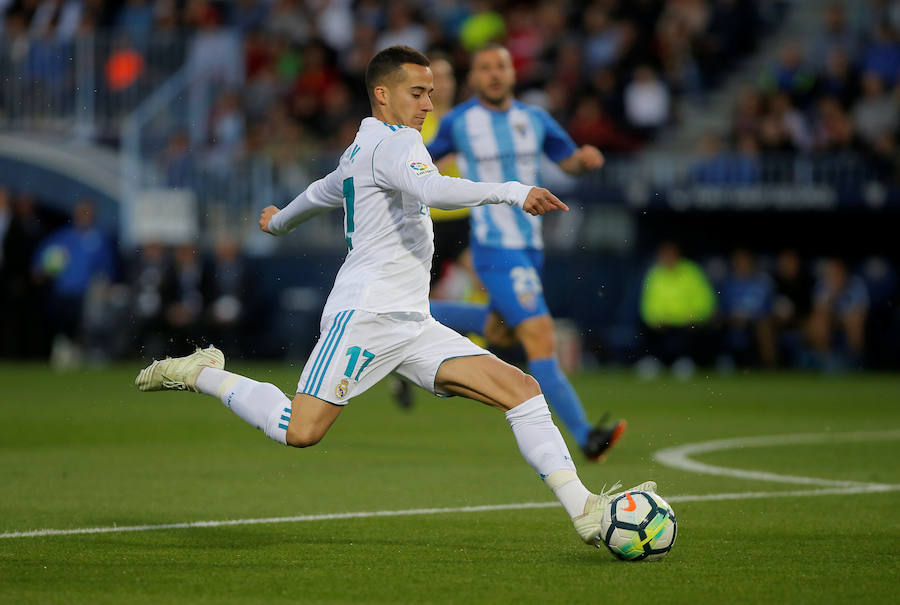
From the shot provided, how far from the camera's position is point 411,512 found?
7078mm

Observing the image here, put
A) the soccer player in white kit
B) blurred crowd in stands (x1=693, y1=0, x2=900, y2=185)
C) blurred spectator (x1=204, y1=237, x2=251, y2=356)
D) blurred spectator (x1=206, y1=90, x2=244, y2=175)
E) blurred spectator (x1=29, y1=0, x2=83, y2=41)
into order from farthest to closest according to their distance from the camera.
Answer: blurred spectator (x1=29, y1=0, x2=83, y2=41)
blurred spectator (x1=206, y1=90, x2=244, y2=175)
blurred spectator (x1=204, y1=237, x2=251, y2=356)
blurred crowd in stands (x1=693, y1=0, x2=900, y2=185)
the soccer player in white kit

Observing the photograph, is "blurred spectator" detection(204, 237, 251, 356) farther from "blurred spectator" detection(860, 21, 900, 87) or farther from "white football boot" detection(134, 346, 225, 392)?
"white football boot" detection(134, 346, 225, 392)

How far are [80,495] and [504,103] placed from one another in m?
3.68

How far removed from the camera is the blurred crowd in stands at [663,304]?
62.6 ft

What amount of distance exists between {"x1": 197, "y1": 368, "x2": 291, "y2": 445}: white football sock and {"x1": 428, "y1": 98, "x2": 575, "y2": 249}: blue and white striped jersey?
3258 mm

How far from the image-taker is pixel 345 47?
23.3 m

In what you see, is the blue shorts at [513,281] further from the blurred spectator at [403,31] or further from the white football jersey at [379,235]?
the blurred spectator at [403,31]

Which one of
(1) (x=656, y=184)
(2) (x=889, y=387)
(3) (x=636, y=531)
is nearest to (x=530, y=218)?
(3) (x=636, y=531)

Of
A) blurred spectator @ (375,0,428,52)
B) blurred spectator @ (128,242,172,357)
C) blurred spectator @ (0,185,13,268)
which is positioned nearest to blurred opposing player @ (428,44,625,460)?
blurred spectator @ (128,242,172,357)

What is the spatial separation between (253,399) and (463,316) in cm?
371

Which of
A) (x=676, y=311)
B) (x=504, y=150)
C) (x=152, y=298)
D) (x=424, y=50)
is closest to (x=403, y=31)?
(x=424, y=50)

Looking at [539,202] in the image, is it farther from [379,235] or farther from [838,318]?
[838,318]

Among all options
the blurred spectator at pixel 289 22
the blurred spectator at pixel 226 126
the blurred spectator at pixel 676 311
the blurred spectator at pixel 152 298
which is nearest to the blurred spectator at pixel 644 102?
the blurred spectator at pixel 676 311

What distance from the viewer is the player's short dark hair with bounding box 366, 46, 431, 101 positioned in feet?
20.4
